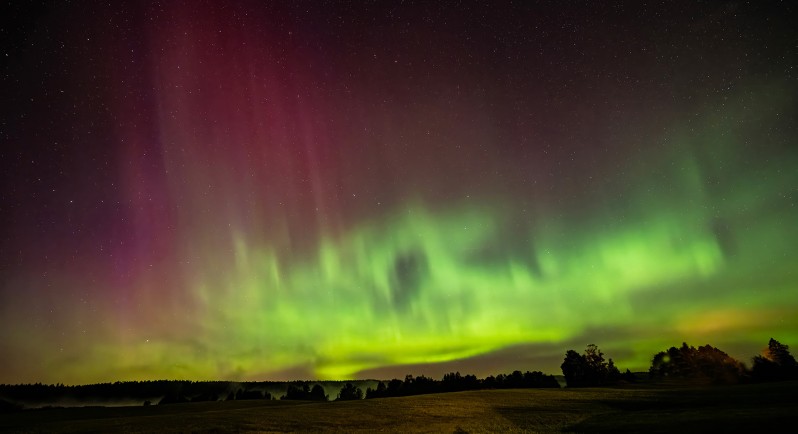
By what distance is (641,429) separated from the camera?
110ft

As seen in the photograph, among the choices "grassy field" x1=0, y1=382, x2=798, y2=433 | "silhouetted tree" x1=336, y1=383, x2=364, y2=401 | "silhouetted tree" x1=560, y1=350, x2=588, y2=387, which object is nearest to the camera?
"grassy field" x1=0, y1=382, x2=798, y2=433

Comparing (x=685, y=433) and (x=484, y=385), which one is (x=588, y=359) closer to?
(x=484, y=385)

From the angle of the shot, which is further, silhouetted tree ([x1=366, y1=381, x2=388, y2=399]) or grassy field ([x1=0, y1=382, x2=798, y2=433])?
silhouetted tree ([x1=366, y1=381, x2=388, y2=399])

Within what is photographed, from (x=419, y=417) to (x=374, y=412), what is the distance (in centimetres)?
801

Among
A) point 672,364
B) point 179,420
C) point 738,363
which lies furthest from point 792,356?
point 179,420

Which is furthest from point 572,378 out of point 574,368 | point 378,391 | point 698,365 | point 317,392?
point 317,392

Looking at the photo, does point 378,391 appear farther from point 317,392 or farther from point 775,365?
point 775,365

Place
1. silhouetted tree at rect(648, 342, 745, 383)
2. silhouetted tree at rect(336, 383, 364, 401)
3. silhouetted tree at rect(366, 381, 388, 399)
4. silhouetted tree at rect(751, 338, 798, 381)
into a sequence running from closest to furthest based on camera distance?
silhouetted tree at rect(751, 338, 798, 381) → silhouetted tree at rect(648, 342, 745, 383) → silhouetted tree at rect(366, 381, 388, 399) → silhouetted tree at rect(336, 383, 364, 401)

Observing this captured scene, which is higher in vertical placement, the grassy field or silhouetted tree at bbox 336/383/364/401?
the grassy field

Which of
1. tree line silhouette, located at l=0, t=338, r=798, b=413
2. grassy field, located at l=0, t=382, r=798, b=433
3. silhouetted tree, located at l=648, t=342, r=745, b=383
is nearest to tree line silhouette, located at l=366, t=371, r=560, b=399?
tree line silhouette, located at l=0, t=338, r=798, b=413

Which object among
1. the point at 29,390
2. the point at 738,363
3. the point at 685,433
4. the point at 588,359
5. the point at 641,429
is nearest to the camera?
the point at 685,433

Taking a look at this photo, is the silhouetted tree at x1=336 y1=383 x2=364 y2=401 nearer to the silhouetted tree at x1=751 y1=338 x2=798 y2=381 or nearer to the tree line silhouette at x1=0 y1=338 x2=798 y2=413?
the tree line silhouette at x1=0 y1=338 x2=798 y2=413

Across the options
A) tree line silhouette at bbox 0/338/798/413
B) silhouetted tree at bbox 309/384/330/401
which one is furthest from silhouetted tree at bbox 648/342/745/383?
silhouetted tree at bbox 309/384/330/401

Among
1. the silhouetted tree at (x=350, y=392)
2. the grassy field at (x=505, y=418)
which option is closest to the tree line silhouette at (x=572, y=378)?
the silhouetted tree at (x=350, y=392)
